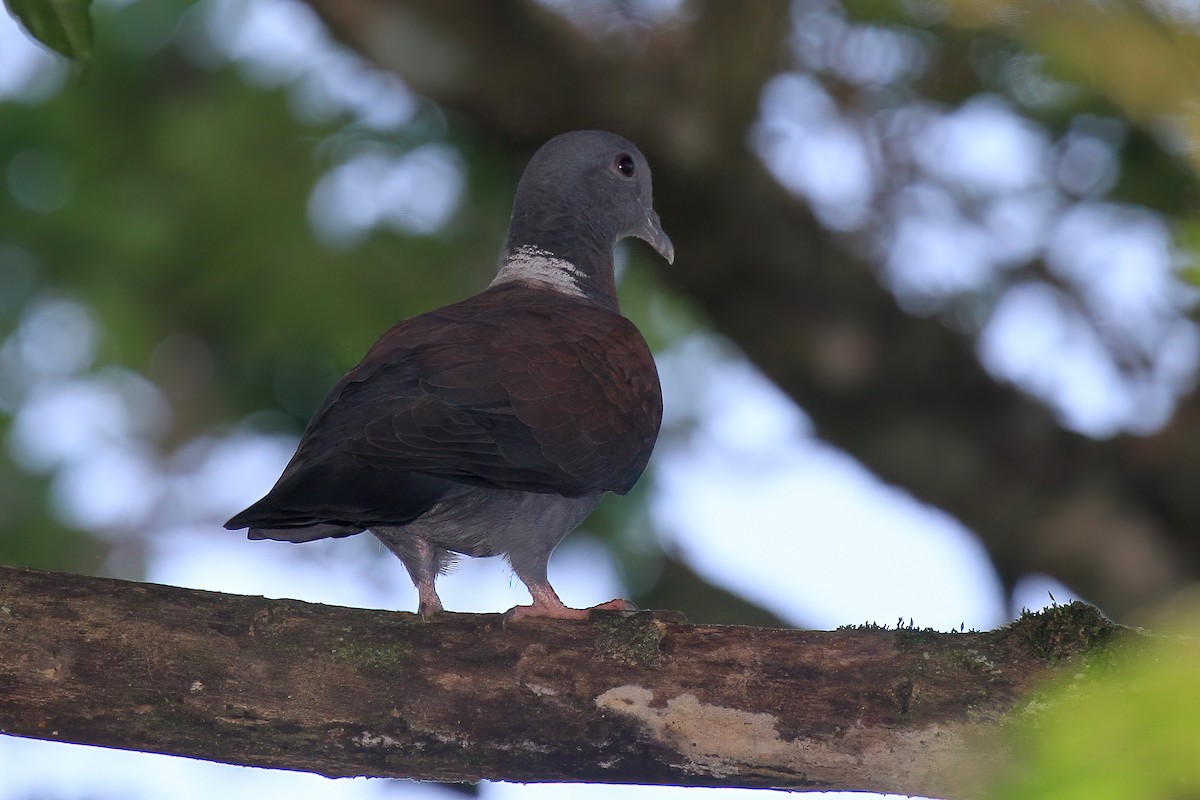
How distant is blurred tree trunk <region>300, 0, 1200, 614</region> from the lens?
5969 millimetres

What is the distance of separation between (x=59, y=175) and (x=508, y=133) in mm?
3115

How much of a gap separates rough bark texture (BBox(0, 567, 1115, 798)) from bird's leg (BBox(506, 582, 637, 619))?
0.08 m

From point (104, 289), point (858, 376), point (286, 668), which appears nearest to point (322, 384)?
point (104, 289)

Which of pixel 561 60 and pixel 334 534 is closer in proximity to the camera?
pixel 334 534

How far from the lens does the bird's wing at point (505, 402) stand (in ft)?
13.3

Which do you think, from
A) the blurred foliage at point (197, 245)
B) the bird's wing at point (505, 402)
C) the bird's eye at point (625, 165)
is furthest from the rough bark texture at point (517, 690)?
the blurred foliage at point (197, 245)

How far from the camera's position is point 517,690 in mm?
3797

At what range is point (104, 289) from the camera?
7.78 m

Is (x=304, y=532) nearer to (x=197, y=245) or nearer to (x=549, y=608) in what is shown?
(x=549, y=608)

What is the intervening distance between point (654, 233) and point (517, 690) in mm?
2830

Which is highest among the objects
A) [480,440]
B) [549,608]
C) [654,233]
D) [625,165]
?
[625,165]

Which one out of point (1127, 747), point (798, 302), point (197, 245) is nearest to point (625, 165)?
point (798, 302)

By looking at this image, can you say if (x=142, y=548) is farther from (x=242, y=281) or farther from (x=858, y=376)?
(x=858, y=376)

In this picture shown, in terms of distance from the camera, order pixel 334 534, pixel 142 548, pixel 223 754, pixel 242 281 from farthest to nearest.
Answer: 1. pixel 142 548
2. pixel 242 281
3. pixel 334 534
4. pixel 223 754
